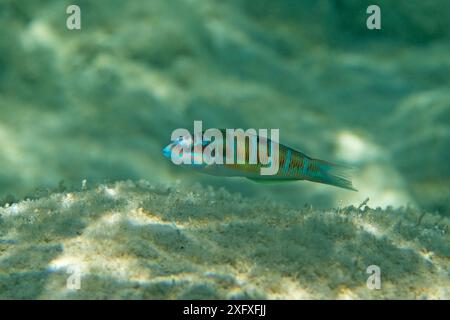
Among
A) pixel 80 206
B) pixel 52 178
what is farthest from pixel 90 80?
pixel 80 206

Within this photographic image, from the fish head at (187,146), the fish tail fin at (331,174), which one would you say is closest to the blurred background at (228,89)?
the fish tail fin at (331,174)

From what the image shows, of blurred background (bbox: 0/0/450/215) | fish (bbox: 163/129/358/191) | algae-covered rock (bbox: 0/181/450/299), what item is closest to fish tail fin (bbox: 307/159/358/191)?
fish (bbox: 163/129/358/191)

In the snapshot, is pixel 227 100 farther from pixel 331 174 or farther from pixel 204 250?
pixel 204 250

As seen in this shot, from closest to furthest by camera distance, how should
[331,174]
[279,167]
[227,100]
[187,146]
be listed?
[187,146], [279,167], [331,174], [227,100]

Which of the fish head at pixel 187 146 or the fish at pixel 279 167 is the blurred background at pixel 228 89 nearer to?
the fish at pixel 279 167

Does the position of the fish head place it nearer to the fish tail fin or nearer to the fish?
the fish

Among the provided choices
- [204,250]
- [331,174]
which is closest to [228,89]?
[331,174]
